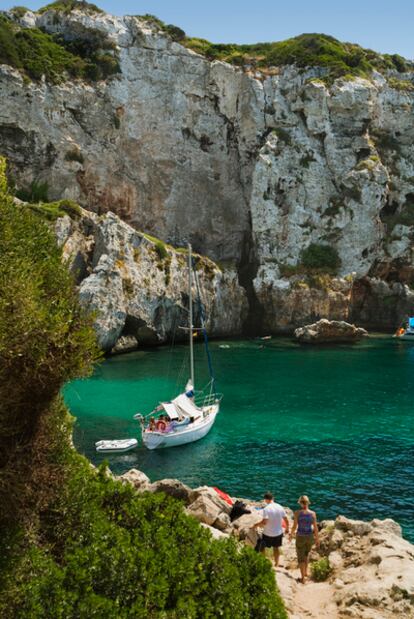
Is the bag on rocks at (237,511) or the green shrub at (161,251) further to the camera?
the green shrub at (161,251)

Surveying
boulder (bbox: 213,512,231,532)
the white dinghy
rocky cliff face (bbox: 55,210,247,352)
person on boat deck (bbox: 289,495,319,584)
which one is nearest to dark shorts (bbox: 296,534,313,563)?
person on boat deck (bbox: 289,495,319,584)

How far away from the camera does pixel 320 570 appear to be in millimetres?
12477

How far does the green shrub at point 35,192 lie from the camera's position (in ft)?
189

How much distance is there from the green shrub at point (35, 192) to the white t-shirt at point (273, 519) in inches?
2090

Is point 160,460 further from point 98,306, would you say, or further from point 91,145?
point 91,145

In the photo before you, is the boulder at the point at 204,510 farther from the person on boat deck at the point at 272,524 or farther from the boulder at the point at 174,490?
the person on boat deck at the point at 272,524

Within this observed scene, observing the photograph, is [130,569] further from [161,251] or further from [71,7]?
[71,7]

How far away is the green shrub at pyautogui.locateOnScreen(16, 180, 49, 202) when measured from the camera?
189ft

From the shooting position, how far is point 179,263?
6119cm

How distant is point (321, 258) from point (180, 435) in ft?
147

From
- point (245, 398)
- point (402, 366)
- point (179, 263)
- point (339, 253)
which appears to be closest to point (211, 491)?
point (245, 398)

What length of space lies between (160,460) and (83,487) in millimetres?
15083

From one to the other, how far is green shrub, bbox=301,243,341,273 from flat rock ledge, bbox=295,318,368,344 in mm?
8463

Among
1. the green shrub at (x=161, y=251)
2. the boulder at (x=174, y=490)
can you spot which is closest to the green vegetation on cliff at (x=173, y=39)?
the green shrub at (x=161, y=251)
